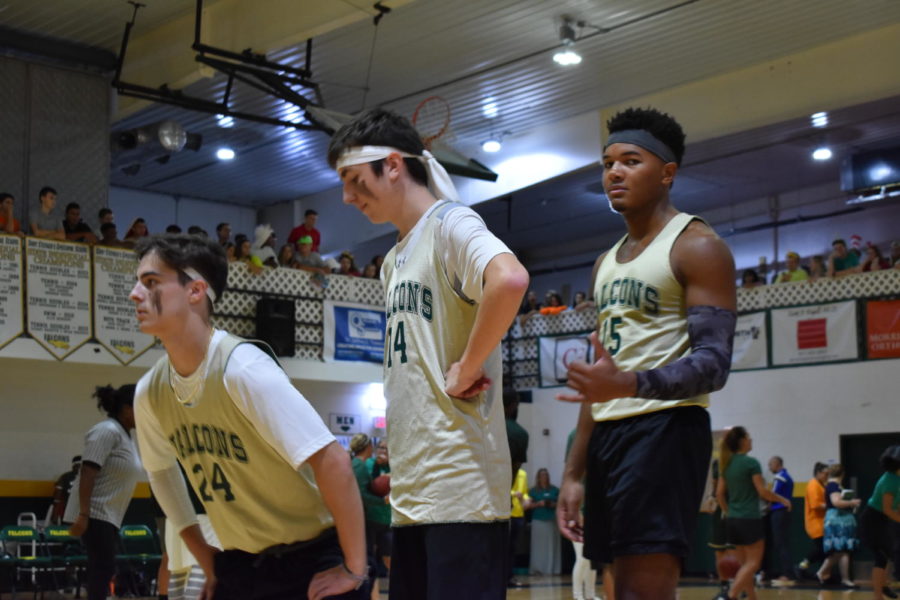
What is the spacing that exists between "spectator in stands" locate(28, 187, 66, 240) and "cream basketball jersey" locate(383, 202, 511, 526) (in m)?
13.6

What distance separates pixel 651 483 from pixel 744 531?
7.54 metres

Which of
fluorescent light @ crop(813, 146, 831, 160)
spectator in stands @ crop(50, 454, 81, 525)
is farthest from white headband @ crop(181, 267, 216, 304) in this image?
fluorescent light @ crop(813, 146, 831, 160)

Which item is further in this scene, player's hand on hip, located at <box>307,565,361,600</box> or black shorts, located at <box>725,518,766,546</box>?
black shorts, located at <box>725,518,766,546</box>

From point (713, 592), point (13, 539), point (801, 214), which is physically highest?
point (801, 214)

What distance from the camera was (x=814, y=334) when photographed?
18.2 metres

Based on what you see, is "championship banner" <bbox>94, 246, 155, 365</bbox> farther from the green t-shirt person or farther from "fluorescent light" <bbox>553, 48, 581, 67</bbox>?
the green t-shirt person

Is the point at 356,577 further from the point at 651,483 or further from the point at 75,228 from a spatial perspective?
the point at 75,228

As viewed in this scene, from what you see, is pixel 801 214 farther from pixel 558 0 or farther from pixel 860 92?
pixel 558 0

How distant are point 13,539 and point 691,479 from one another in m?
12.1

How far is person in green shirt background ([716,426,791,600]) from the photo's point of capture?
1020cm

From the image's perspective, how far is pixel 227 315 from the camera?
18.0 meters

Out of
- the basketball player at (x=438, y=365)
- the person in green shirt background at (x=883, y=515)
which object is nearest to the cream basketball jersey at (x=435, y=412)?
the basketball player at (x=438, y=365)

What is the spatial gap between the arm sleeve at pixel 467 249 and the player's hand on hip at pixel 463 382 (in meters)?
0.19

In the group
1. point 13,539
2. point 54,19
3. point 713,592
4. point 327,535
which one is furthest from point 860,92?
point 327,535
